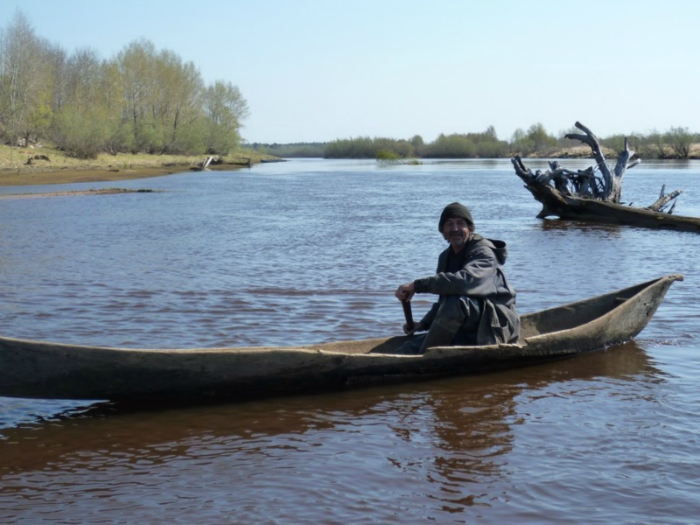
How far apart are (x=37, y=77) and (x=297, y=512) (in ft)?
195

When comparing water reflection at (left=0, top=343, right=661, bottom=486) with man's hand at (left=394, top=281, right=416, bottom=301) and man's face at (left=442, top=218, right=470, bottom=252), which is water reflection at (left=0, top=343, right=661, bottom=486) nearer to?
man's hand at (left=394, top=281, right=416, bottom=301)

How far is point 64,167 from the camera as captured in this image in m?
47.9

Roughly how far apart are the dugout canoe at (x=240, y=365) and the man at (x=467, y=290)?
6.7 inches

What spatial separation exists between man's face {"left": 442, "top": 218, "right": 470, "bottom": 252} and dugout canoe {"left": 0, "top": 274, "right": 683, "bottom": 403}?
85 cm

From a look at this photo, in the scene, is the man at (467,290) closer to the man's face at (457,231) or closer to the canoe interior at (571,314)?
the man's face at (457,231)

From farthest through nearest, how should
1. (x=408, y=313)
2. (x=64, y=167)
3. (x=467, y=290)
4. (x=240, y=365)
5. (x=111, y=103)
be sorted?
(x=111, y=103), (x=64, y=167), (x=408, y=313), (x=467, y=290), (x=240, y=365)

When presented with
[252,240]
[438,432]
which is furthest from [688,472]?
[252,240]

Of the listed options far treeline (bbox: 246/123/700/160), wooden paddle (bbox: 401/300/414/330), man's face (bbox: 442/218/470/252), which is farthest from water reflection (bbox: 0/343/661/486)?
far treeline (bbox: 246/123/700/160)

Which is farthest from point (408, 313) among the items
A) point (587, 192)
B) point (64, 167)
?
point (64, 167)

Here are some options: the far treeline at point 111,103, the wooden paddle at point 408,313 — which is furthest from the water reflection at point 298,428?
the far treeline at point 111,103

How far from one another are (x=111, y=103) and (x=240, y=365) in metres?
72.0

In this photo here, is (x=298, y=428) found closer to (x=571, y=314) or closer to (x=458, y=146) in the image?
(x=571, y=314)

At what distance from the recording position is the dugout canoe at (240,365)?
547 centimetres

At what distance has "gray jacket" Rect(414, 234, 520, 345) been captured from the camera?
257 inches
